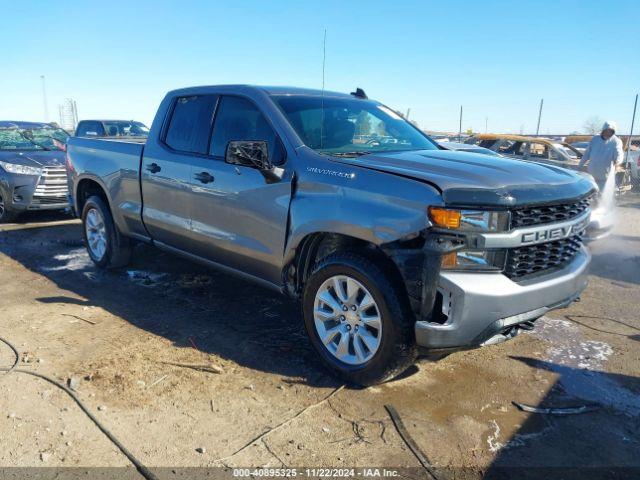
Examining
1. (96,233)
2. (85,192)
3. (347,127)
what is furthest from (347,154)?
(85,192)

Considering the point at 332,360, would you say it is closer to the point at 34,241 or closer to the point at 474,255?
the point at 474,255

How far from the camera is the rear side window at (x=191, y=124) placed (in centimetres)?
451

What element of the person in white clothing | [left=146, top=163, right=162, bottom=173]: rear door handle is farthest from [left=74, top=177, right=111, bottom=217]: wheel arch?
the person in white clothing

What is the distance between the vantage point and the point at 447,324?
9.52ft

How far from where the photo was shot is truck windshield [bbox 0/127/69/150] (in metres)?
9.30

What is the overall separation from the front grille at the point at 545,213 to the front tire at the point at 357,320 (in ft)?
2.69

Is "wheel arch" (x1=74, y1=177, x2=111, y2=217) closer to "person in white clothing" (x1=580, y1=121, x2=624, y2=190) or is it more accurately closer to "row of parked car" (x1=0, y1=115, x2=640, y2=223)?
"row of parked car" (x1=0, y1=115, x2=640, y2=223)

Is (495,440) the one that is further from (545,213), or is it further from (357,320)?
(545,213)

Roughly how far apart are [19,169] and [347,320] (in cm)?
749

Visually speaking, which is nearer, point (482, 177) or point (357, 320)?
point (482, 177)

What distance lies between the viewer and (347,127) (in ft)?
13.6

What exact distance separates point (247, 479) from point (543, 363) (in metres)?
2.40

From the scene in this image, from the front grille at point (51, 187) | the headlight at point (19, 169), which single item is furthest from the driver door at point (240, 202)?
the headlight at point (19, 169)

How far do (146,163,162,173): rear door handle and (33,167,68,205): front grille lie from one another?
Answer: 476 centimetres
